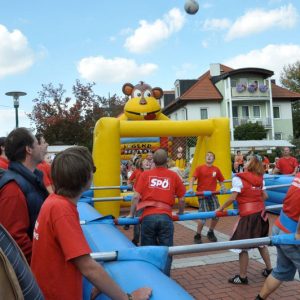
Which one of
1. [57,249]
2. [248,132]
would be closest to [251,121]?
[248,132]

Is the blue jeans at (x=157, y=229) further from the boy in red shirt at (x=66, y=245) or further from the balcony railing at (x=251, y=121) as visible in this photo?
the balcony railing at (x=251, y=121)

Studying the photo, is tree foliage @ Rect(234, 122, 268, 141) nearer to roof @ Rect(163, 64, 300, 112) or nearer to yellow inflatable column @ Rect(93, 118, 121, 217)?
roof @ Rect(163, 64, 300, 112)

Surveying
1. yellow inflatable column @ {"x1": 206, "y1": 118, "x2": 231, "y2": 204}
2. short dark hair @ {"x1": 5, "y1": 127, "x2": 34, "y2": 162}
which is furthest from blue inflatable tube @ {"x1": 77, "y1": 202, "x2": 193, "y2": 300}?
yellow inflatable column @ {"x1": 206, "y1": 118, "x2": 231, "y2": 204}

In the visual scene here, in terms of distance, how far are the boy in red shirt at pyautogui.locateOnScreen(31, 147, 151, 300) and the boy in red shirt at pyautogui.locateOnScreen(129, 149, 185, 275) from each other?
3.02 meters

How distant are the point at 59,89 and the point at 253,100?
24085 millimetres

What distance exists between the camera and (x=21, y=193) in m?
2.61

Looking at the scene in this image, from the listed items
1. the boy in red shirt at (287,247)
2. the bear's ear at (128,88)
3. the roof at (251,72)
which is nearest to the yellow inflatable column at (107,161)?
the bear's ear at (128,88)

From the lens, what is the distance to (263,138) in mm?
45031

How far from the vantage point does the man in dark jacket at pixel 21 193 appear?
256 cm

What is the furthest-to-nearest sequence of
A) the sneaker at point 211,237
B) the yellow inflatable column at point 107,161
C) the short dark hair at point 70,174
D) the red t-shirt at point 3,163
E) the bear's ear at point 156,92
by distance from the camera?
the bear's ear at point 156,92 < the yellow inflatable column at point 107,161 < the sneaker at point 211,237 < the red t-shirt at point 3,163 < the short dark hair at point 70,174

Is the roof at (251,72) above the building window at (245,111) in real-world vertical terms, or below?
above

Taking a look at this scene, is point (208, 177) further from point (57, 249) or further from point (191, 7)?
point (57, 249)

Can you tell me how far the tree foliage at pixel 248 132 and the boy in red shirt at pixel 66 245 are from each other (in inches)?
1678

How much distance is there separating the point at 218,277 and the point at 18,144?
3.53m
